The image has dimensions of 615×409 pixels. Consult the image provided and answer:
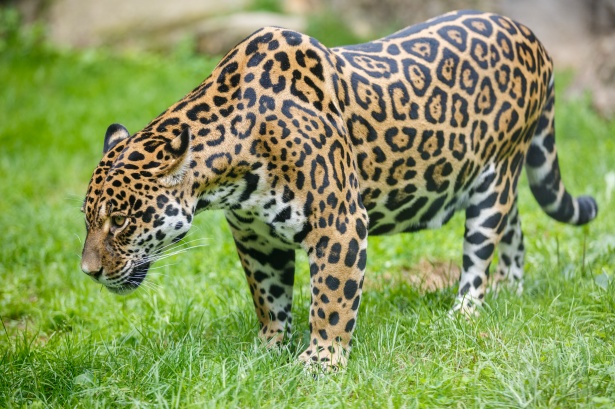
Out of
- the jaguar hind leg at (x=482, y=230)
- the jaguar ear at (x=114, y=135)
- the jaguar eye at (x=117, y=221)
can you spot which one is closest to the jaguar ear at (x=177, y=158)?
the jaguar eye at (x=117, y=221)

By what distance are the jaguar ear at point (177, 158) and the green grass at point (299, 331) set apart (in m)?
1.09

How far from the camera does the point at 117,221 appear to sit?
15.3 ft

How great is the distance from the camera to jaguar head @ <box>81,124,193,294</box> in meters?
4.61

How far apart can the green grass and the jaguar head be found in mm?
678

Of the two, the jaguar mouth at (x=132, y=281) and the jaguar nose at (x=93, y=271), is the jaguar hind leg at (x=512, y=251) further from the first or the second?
the jaguar nose at (x=93, y=271)

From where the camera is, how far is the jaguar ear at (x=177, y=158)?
4637 mm

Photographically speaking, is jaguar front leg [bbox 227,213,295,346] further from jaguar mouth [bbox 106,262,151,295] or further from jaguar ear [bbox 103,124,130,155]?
jaguar ear [bbox 103,124,130,155]

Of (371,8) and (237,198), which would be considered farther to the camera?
(371,8)

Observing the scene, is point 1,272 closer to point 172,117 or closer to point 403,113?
point 172,117

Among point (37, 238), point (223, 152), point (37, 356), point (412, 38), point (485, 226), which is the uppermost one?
point (412, 38)

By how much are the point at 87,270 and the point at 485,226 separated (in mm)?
2878

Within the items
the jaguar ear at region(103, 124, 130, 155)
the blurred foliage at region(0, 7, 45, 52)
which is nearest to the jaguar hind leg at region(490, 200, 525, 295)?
the jaguar ear at region(103, 124, 130, 155)

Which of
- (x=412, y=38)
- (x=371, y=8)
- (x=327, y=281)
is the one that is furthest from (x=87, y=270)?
(x=371, y=8)

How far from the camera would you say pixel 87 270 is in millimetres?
4637
